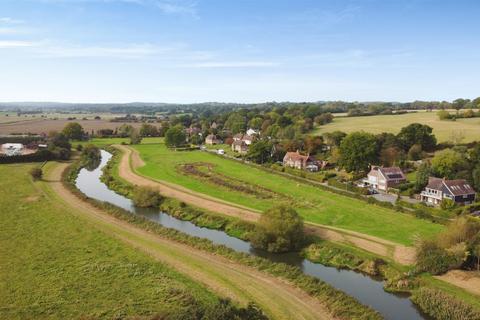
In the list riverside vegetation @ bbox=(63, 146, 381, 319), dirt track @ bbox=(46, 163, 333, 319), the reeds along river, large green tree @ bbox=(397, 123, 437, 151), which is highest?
large green tree @ bbox=(397, 123, 437, 151)

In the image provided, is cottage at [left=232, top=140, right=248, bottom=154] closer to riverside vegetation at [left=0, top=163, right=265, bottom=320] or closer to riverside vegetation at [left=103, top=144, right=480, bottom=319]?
riverside vegetation at [left=103, top=144, right=480, bottom=319]

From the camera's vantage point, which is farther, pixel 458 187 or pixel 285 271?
pixel 458 187

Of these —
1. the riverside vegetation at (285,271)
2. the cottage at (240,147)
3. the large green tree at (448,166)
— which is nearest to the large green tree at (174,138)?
the cottage at (240,147)

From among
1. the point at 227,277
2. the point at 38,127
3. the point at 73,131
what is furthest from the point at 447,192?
the point at 38,127

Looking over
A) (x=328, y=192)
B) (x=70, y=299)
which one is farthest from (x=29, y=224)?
(x=328, y=192)

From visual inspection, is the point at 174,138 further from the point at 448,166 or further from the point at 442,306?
the point at 442,306

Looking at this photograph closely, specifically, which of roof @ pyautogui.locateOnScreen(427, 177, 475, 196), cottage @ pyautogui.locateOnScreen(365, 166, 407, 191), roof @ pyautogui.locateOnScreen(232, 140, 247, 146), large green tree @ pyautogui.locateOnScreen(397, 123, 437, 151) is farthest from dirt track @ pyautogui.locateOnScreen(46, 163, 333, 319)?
roof @ pyautogui.locateOnScreen(232, 140, 247, 146)

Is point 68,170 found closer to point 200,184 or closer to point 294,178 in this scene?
point 200,184

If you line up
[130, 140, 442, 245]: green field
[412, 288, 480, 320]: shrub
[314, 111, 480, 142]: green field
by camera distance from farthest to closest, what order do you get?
1. [314, 111, 480, 142]: green field
2. [130, 140, 442, 245]: green field
3. [412, 288, 480, 320]: shrub
